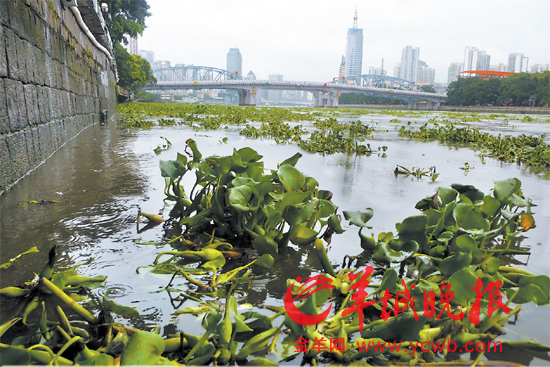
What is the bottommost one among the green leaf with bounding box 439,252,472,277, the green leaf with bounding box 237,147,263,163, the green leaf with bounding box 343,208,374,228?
the green leaf with bounding box 439,252,472,277

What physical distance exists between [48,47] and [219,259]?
4283mm

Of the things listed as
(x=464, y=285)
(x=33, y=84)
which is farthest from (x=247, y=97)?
(x=464, y=285)

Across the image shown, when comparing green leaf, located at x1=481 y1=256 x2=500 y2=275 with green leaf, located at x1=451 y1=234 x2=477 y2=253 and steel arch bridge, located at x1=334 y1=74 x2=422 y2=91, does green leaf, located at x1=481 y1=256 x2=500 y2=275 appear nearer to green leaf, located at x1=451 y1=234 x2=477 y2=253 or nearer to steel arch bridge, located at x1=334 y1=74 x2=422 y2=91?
green leaf, located at x1=451 y1=234 x2=477 y2=253

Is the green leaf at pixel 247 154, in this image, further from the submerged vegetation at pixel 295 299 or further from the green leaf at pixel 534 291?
the green leaf at pixel 534 291

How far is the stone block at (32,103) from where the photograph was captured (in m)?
3.43

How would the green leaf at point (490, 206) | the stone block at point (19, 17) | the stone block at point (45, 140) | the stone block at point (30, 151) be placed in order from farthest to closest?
1. the stone block at point (45, 140)
2. the stone block at point (30, 151)
3. the stone block at point (19, 17)
4. the green leaf at point (490, 206)

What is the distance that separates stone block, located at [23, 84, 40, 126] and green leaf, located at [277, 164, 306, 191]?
278 centimetres

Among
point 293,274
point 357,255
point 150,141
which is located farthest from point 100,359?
point 150,141

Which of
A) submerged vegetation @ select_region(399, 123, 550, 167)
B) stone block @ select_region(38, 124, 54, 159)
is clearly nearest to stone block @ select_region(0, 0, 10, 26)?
stone block @ select_region(38, 124, 54, 159)

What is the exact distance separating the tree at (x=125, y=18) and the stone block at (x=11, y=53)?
22.3 m

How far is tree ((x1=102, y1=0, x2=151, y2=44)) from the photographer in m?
24.4

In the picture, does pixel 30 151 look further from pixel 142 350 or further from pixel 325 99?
pixel 325 99

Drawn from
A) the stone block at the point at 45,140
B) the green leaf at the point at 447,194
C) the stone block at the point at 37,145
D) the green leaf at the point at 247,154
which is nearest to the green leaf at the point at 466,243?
the green leaf at the point at 447,194

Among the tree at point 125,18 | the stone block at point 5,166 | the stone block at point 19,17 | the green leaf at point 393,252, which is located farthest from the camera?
the tree at point 125,18
